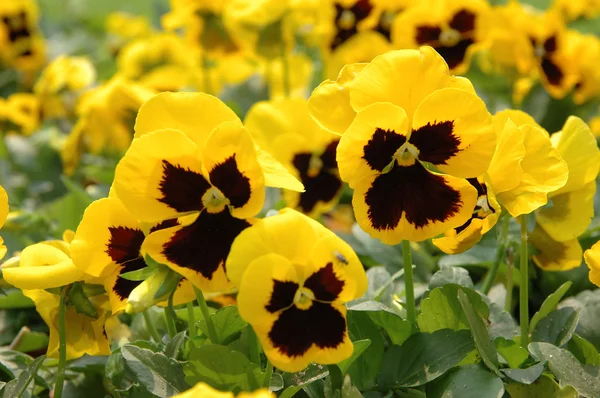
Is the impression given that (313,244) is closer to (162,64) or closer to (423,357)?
(423,357)

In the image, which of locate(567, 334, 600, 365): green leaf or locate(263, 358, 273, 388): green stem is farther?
locate(567, 334, 600, 365): green leaf

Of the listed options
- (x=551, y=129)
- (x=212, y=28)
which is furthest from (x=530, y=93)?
(x=212, y=28)

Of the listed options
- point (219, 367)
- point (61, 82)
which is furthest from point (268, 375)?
point (61, 82)

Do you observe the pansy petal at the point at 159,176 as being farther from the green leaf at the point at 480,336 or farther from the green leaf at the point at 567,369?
the green leaf at the point at 567,369

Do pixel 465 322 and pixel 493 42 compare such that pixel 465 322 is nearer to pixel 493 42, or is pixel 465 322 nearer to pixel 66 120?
pixel 493 42

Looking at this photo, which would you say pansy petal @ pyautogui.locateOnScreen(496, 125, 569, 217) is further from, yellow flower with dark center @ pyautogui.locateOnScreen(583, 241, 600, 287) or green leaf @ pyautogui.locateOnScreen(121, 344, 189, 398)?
green leaf @ pyautogui.locateOnScreen(121, 344, 189, 398)

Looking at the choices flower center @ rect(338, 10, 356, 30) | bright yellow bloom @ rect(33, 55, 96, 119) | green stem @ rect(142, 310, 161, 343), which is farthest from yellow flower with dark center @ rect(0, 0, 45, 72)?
green stem @ rect(142, 310, 161, 343)
